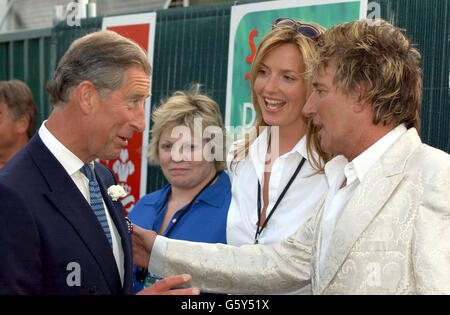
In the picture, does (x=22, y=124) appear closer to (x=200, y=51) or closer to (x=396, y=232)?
(x=200, y=51)

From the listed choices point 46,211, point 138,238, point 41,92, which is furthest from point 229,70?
point 41,92

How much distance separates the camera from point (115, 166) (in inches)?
213

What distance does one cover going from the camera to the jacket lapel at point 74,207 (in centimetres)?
210

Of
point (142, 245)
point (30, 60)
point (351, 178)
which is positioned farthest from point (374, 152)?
point (30, 60)

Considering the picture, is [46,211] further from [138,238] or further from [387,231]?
[387,231]

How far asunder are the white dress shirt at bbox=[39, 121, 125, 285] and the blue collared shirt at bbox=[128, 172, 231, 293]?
110cm

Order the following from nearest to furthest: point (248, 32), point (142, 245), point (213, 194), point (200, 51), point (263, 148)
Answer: point (142, 245) < point (263, 148) < point (213, 194) < point (248, 32) < point (200, 51)

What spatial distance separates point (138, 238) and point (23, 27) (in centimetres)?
834

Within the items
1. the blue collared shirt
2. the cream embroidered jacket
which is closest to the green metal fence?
the blue collared shirt

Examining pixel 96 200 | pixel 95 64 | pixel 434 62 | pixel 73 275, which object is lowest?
pixel 73 275

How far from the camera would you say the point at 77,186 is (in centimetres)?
228

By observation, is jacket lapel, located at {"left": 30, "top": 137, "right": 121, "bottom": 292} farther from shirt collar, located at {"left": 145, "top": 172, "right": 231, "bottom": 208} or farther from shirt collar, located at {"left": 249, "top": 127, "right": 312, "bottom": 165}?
shirt collar, located at {"left": 145, "top": 172, "right": 231, "bottom": 208}

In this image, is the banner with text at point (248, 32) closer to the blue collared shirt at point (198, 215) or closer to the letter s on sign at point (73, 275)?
the blue collared shirt at point (198, 215)

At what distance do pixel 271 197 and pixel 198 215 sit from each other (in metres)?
0.64
